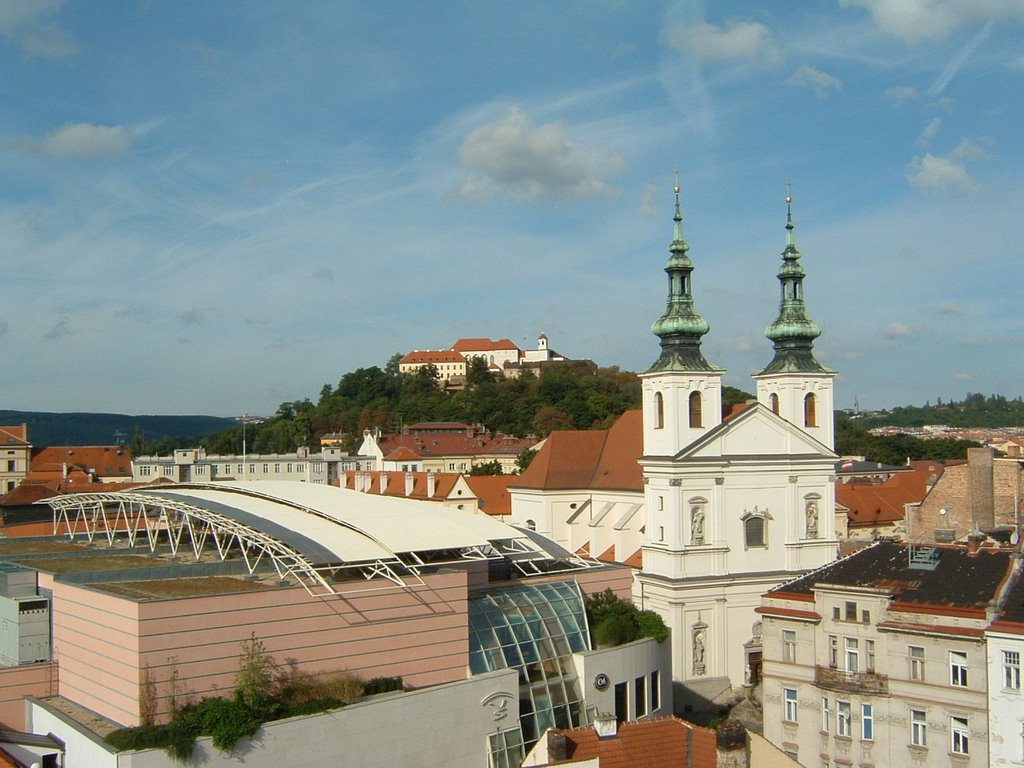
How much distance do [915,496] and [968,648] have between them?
207 feet

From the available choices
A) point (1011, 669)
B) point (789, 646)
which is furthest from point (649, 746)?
point (789, 646)

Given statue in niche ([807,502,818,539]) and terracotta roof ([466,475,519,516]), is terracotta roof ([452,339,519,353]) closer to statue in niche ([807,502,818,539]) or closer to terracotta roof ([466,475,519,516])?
terracotta roof ([466,475,519,516])

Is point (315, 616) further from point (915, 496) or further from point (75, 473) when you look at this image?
point (75, 473)

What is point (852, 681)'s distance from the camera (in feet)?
108

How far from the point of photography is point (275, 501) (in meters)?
38.2

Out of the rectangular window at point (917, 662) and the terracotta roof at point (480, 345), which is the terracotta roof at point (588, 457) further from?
the terracotta roof at point (480, 345)

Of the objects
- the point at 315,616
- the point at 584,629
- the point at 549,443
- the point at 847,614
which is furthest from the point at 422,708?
the point at 549,443

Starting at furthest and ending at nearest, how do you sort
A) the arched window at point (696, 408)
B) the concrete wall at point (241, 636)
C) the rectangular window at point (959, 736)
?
the arched window at point (696, 408) → the rectangular window at point (959, 736) → the concrete wall at point (241, 636)

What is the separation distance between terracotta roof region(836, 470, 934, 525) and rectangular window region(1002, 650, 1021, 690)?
55.7 meters

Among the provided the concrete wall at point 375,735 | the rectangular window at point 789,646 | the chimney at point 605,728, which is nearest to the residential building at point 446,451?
the rectangular window at point 789,646

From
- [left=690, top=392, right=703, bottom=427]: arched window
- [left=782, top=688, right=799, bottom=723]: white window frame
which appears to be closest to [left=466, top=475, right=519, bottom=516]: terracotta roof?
[left=690, top=392, right=703, bottom=427]: arched window

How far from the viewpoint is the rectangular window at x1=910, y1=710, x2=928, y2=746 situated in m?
31.2

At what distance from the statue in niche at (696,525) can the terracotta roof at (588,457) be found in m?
8.62

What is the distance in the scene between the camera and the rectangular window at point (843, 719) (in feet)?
108
